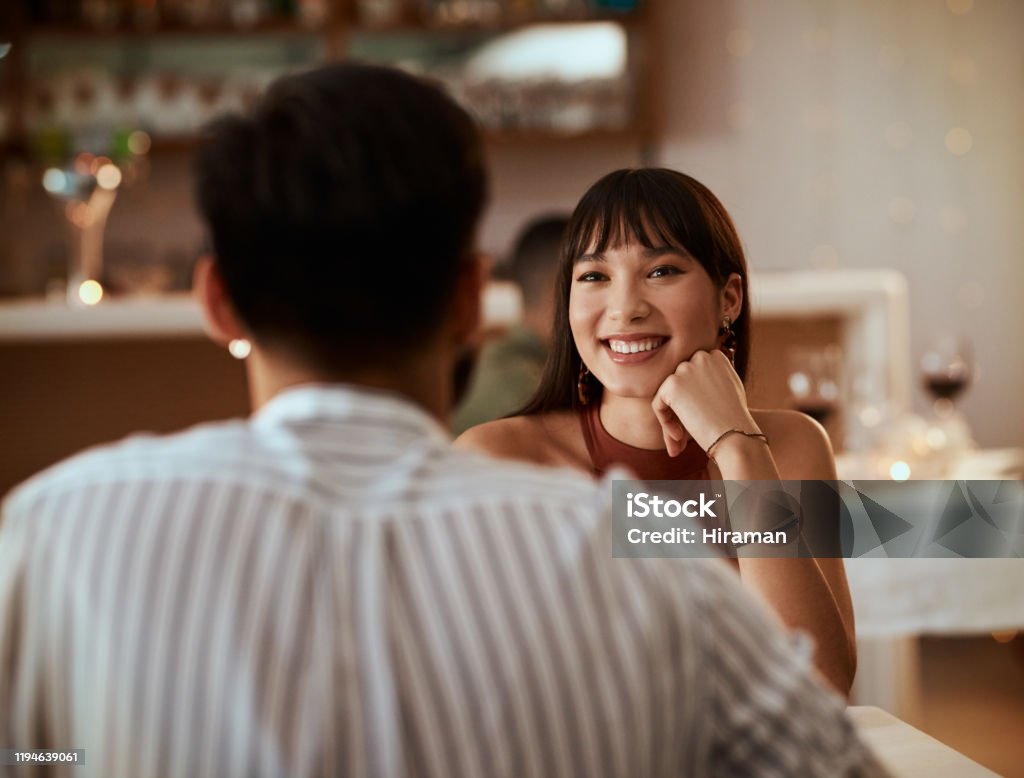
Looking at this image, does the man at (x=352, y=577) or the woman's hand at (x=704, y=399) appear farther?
the woman's hand at (x=704, y=399)

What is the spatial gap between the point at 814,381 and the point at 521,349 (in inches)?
43.5

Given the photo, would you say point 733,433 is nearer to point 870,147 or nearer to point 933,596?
point 933,596

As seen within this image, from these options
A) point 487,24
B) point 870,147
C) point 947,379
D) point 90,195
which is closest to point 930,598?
point 947,379

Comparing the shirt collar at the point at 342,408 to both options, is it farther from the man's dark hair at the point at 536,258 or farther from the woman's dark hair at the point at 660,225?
the man's dark hair at the point at 536,258

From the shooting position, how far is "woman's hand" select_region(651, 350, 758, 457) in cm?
78

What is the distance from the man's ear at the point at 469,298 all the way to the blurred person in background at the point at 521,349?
1350 mm

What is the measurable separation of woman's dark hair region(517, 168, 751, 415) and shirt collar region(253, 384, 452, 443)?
0.89 feet

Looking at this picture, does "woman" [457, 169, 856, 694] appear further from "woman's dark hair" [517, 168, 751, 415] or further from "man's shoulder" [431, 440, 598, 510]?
"man's shoulder" [431, 440, 598, 510]

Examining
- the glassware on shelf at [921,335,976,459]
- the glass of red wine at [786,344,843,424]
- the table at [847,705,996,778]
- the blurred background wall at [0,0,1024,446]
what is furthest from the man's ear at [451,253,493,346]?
the blurred background wall at [0,0,1024,446]

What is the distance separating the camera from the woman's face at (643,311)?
784 mm

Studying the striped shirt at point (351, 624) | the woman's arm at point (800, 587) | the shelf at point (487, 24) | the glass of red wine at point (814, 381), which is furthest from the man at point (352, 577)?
the shelf at point (487, 24)

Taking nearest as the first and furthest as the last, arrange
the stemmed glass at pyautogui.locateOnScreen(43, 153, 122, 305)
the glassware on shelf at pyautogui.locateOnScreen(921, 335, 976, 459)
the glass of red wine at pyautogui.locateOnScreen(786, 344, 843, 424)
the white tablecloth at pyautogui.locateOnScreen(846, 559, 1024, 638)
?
1. the glass of red wine at pyautogui.locateOnScreen(786, 344, 843, 424)
2. the white tablecloth at pyautogui.locateOnScreen(846, 559, 1024, 638)
3. the glassware on shelf at pyautogui.locateOnScreen(921, 335, 976, 459)
4. the stemmed glass at pyautogui.locateOnScreen(43, 153, 122, 305)

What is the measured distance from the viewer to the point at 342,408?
0.55 m

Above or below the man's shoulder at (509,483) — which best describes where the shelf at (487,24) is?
above
